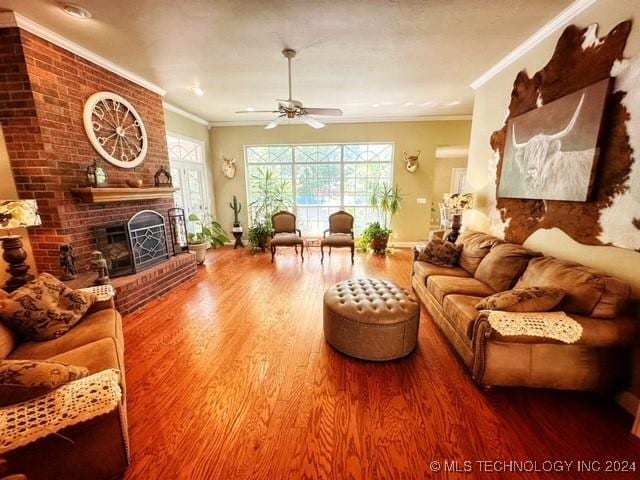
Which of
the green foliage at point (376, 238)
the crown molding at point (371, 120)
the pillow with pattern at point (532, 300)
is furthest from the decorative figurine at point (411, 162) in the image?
the pillow with pattern at point (532, 300)

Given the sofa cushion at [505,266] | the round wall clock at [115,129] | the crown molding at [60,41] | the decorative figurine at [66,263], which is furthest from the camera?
the round wall clock at [115,129]

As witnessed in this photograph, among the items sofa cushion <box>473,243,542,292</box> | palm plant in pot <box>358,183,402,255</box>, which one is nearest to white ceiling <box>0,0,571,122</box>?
sofa cushion <box>473,243,542,292</box>

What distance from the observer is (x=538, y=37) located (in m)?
2.48

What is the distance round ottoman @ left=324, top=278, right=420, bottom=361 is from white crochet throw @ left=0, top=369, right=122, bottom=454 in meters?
1.48

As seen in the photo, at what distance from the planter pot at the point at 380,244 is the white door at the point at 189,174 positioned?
385 cm

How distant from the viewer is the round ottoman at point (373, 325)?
209 cm

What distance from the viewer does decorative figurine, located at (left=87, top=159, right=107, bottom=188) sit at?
2857 mm

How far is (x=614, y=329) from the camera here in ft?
5.30

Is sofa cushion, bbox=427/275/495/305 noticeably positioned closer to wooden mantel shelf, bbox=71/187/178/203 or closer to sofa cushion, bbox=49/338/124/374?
sofa cushion, bbox=49/338/124/374

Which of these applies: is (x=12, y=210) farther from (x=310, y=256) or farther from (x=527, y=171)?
(x=527, y=171)

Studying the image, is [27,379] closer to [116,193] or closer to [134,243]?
[116,193]

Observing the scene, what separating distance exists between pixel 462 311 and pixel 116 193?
3760 millimetres

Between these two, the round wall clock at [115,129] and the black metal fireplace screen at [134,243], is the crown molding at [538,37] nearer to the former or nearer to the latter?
the round wall clock at [115,129]

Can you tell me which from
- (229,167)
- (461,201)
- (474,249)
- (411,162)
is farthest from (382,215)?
(229,167)
